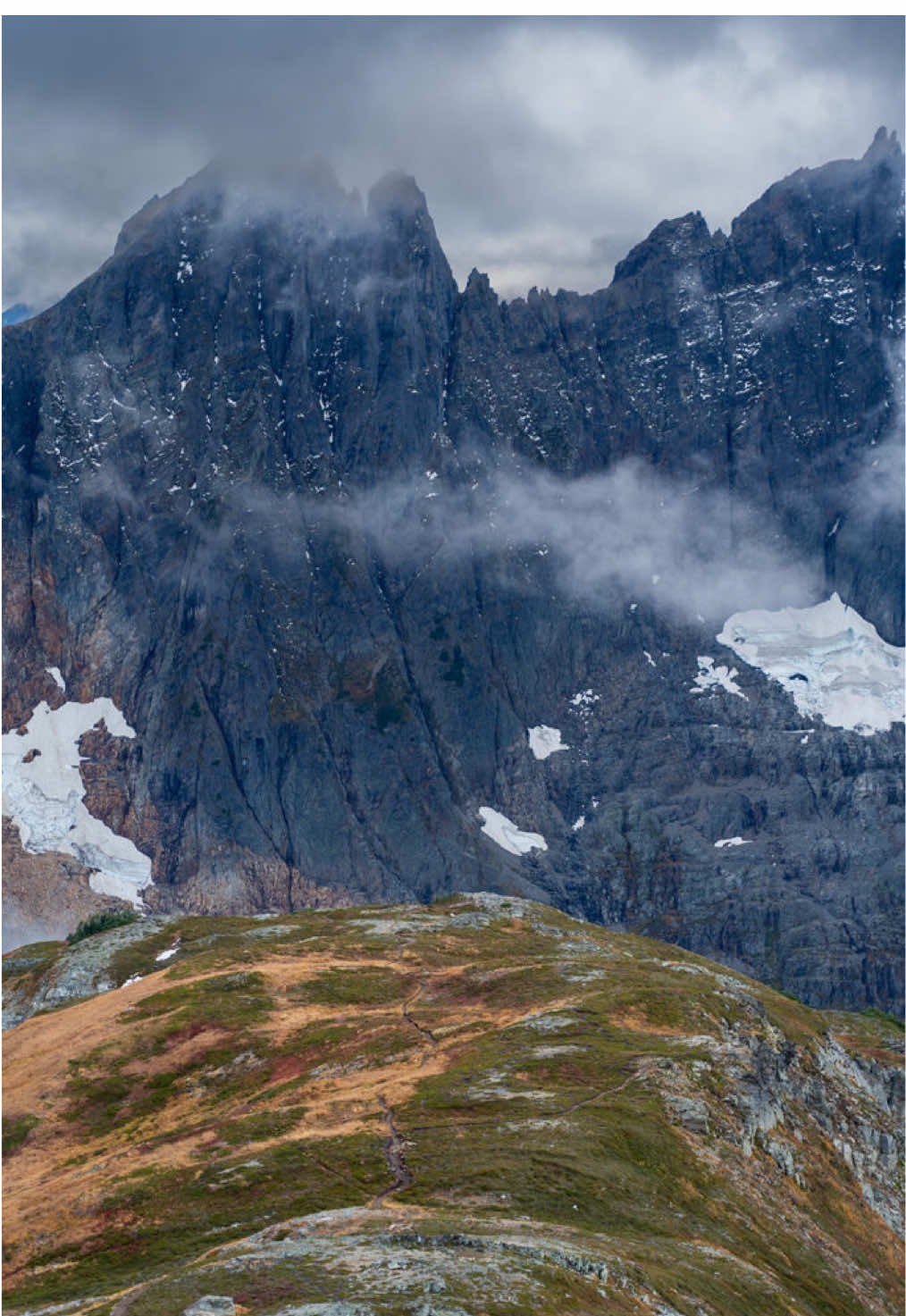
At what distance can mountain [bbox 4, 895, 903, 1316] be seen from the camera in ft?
233

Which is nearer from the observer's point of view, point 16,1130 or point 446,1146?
point 446,1146

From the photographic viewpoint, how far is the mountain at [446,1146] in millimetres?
70875

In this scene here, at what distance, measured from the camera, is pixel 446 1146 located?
93188 mm

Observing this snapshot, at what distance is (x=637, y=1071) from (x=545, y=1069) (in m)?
6.75

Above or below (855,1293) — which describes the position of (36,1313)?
above

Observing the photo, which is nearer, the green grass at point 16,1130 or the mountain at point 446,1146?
the mountain at point 446,1146

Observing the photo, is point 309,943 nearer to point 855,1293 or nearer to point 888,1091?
point 888,1091

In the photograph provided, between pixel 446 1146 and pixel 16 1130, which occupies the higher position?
pixel 446 1146

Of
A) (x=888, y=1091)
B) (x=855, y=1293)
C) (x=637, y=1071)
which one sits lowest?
(x=888, y=1091)

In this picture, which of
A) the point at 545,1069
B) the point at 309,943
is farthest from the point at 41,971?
the point at 545,1069

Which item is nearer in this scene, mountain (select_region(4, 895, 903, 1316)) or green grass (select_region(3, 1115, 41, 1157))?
mountain (select_region(4, 895, 903, 1316))

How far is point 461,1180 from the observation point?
3403 inches

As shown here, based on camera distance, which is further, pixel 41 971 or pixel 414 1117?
pixel 41 971

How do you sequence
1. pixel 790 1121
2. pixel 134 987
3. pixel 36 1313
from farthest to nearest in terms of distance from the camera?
1. pixel 134 987
2. pixel 790 1121
3. pixel 36 1313
